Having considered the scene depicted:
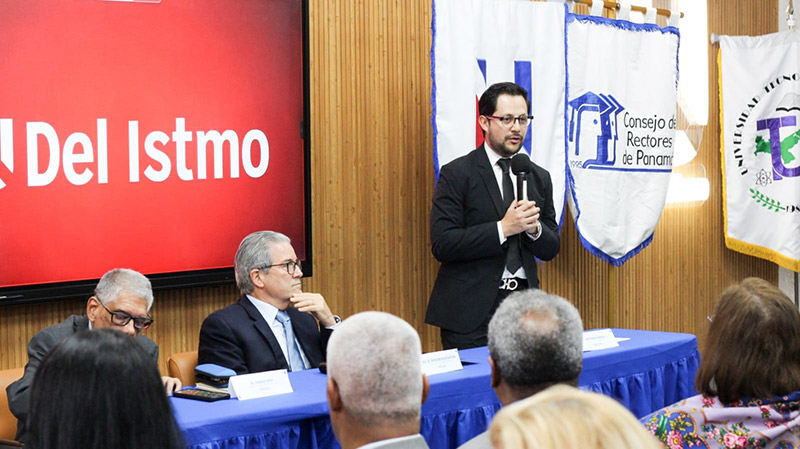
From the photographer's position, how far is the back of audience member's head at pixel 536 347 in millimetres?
2082

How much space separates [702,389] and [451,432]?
39.3 inches

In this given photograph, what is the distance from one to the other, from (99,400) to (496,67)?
3.72m

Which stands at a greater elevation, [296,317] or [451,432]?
[296,317]

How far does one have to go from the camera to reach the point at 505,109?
4.24m

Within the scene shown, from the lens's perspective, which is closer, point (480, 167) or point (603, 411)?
point (603, 411)

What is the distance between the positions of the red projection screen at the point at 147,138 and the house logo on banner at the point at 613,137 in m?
1.68

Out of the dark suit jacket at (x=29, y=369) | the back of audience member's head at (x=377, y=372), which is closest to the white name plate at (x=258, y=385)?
the dark suit jacket at (x=29, y=369)

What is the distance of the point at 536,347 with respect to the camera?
2086 mm

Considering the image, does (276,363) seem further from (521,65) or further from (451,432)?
(521,65)

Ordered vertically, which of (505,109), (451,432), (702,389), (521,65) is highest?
(521,65)

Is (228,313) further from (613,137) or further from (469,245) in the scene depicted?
(613,137)

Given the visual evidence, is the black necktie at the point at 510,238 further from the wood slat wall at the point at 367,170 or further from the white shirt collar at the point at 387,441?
the white shirt collar at the point at 387,441

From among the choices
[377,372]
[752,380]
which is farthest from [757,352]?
[377,372]

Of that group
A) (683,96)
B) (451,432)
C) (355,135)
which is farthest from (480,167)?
(683,96)
